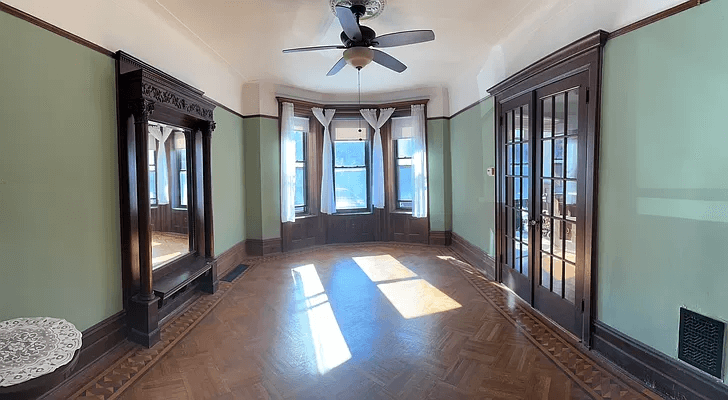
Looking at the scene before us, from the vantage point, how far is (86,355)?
2.57m

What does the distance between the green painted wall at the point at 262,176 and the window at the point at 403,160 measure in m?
2.27

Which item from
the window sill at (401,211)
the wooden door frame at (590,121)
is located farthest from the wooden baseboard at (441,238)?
the wooden door frame at (590,121)

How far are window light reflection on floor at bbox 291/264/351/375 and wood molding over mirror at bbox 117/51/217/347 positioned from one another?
118cm

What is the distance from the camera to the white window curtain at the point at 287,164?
19.8 ft

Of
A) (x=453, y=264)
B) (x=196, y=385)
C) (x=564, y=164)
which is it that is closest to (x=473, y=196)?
(x=453, y=264)

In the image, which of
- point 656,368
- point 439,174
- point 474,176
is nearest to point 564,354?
point 656,368

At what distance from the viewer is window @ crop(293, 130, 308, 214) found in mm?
6656

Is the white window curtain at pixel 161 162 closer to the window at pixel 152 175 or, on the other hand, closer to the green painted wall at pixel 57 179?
the window at pixel 152 175

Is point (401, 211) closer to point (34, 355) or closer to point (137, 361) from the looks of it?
point (137, 361)

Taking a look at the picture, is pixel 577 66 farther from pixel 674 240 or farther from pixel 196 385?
pixel 196 385

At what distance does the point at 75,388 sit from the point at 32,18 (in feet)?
7.81

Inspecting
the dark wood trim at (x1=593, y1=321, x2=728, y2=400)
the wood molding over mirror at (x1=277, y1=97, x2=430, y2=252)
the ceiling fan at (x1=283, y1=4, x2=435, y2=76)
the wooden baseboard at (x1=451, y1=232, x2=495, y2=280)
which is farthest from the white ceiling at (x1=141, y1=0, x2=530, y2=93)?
the dark wood trim at (x1=593, y1=321, x2=728, y2=400)

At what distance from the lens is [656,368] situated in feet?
7.41

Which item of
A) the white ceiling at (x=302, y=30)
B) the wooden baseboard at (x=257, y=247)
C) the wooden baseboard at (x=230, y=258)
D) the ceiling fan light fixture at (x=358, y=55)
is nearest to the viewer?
the white ceiling at (x=302, y=30)
